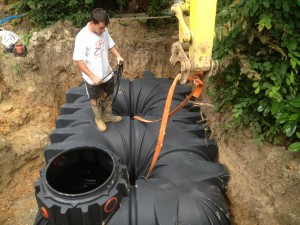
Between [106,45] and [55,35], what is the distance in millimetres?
1984

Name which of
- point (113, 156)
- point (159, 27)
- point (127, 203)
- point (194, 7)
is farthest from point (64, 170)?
point (159, 27)

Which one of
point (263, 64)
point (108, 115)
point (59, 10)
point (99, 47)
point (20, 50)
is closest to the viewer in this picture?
point (263, 64)

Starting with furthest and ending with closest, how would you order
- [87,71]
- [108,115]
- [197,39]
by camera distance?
1. [108,115]
2. [87,71]
3. [197,39]

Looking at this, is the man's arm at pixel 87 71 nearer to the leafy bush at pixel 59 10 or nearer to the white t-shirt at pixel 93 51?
the white t-shirt at pixel 93 51

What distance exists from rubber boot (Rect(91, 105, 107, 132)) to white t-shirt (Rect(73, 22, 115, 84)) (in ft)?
0.90

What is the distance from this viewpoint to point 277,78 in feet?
7.55

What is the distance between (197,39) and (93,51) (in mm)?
1187

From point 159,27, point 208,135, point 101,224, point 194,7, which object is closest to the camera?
point 194,7

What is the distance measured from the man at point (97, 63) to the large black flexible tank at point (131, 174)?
0.15m

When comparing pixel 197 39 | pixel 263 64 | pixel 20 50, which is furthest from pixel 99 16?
pixel 20 50

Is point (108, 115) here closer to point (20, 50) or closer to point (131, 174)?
point (131, 174)

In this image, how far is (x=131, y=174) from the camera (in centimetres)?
298

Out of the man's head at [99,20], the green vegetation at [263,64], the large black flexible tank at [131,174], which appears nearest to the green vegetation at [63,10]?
the large black flexible tank at [131,174]

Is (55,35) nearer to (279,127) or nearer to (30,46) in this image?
(30,46)
